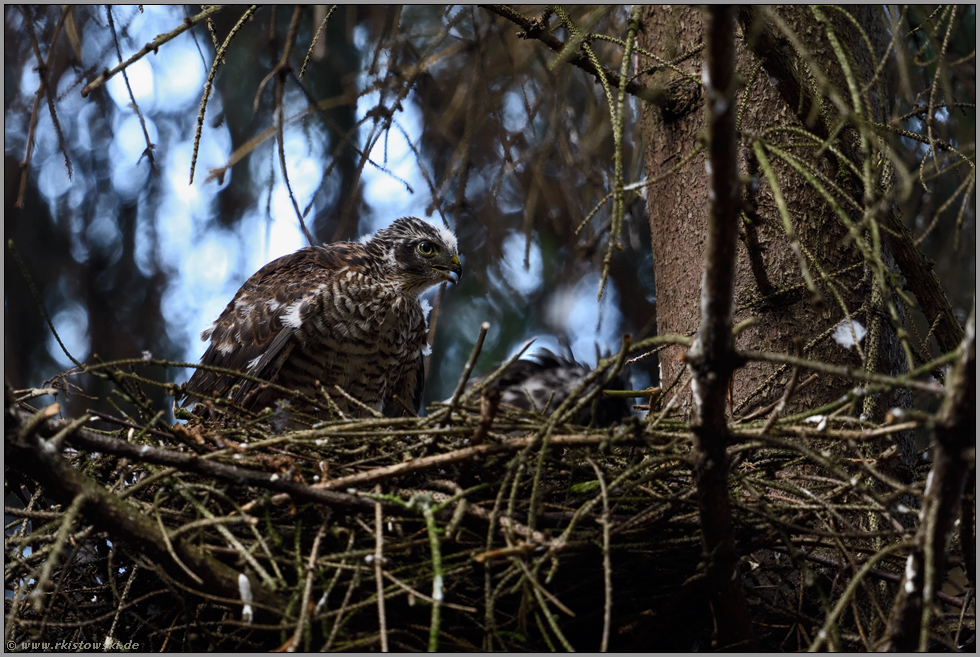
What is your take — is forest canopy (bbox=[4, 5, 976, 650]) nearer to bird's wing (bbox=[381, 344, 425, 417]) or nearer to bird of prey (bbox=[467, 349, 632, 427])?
bird of prey (bbox=[467, 349, 632, 427])

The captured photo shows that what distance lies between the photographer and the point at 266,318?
397 centimetres

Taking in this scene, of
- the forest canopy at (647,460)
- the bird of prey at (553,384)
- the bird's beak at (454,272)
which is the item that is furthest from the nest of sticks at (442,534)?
the bird's beak at (454,272)

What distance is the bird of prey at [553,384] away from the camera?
10.1 feet

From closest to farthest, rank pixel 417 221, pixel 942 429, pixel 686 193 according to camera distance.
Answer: pixel 942 429 < pixel 686 193 < pixel 417 221

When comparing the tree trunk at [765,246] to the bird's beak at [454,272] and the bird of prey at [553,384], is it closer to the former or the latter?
the bird of prey at [553,384]

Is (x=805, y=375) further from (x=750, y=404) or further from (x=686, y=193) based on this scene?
(x=686, y=193)

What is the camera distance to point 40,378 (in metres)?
5.61

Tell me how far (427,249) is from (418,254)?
8 cm

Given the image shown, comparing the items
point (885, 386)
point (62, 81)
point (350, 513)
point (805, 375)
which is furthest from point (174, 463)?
A: point (62, 81)

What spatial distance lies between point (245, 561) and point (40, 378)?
14.5 feet

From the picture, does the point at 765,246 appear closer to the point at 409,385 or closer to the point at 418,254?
the point at 418,254

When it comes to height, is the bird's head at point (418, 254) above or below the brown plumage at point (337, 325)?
above

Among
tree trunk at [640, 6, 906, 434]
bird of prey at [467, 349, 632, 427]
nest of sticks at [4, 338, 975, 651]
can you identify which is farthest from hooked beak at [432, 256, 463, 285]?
nest of sticks at [4, 338, 975, 651]

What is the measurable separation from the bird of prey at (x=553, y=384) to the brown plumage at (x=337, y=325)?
839mm
